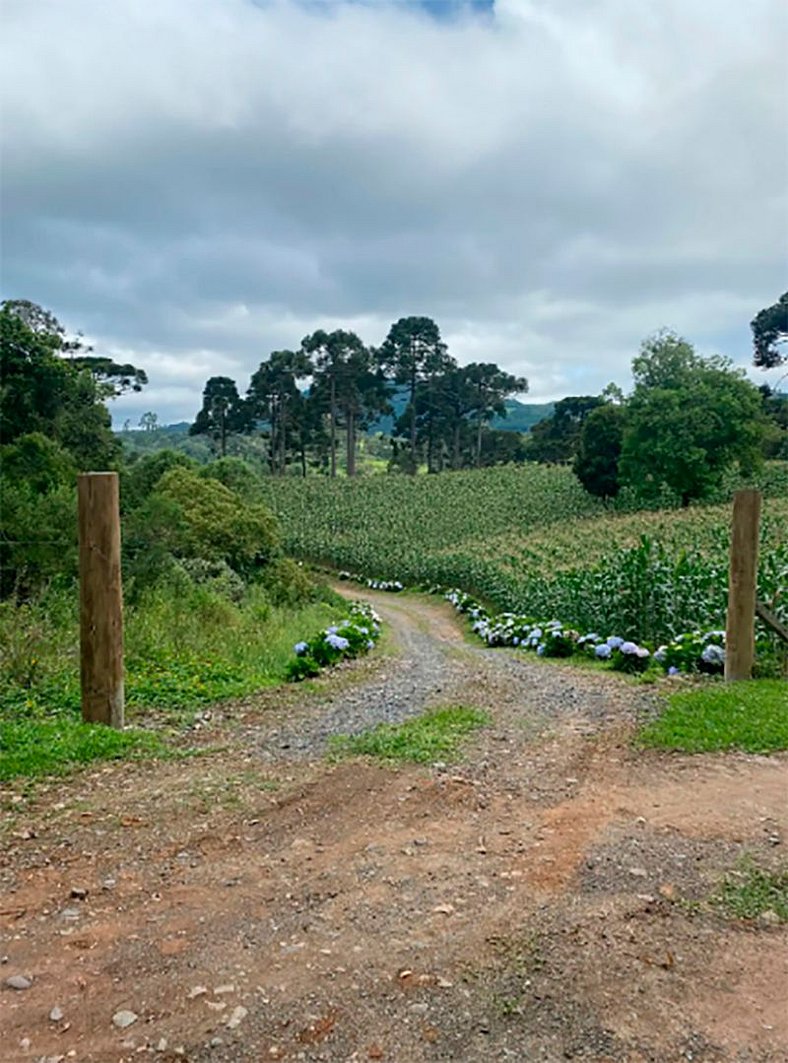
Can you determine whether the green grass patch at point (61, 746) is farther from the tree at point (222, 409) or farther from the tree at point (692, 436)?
the tree at point (222, 409)

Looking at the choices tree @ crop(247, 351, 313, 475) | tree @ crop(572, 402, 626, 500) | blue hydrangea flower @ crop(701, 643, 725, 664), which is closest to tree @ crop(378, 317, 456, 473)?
tree @ crop(247, 351, 313, 475)

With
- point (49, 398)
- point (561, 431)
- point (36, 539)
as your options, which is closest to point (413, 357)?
point (561, 431)

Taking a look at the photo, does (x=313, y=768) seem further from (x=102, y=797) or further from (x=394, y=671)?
(x=394, y=671)

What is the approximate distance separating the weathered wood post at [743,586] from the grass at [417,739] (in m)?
2.58

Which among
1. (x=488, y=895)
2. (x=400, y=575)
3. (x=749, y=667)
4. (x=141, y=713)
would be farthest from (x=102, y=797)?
(x=400, y=575)

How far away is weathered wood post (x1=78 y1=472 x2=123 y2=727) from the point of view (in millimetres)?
5109

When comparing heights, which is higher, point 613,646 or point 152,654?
point 152,654

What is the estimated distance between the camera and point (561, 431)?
6216 cm

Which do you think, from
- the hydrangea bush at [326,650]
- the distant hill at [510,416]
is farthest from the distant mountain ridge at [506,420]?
the hydrangea bush at [326,650]

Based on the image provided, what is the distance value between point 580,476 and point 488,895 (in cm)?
3816

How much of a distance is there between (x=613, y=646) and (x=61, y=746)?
19.7ft

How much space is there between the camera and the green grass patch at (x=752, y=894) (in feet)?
9.55

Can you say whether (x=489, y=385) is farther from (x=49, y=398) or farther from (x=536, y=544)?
(x=49, y=398)

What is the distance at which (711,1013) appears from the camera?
7.60 ft
